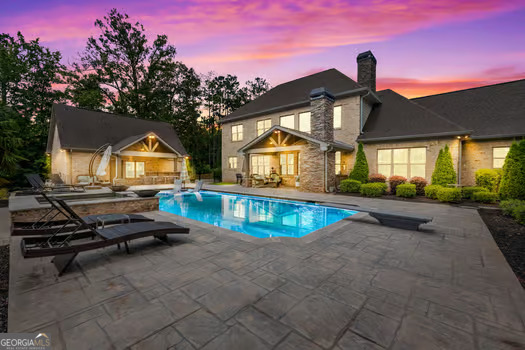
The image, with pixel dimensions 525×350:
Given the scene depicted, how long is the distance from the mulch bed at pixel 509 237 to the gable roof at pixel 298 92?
33.0ft

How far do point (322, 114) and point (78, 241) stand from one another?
1235 centimetres

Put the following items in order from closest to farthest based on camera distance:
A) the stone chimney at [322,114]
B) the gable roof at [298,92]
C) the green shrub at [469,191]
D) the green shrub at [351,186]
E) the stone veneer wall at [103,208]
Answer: the stone veneer wall at [103,208] → the green shrub at [469,191] → the green shrub at [351,186] → the stone chimney at [322,114] → the gable roof at [298,92]

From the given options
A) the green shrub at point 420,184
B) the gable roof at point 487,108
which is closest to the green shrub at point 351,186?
the green shrub at point 420,184

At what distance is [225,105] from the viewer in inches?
1375

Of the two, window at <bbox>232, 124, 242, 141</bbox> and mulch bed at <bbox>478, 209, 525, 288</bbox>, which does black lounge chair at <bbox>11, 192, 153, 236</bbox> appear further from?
window at <bbox>232, 124, 242, 141</bbox>

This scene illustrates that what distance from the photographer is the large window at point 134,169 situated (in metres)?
19.5

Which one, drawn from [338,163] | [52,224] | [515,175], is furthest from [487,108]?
[52,224]

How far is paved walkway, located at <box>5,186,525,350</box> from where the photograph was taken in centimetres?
193

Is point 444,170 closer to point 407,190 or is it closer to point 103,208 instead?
point 407,190

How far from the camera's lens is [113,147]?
17.7m

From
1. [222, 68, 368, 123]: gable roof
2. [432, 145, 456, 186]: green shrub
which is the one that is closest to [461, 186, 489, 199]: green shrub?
[432, 145, 456, 186]: green shrub

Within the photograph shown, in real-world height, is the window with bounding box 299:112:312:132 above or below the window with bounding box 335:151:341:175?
above

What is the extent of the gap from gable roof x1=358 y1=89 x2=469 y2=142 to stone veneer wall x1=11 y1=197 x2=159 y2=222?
12.6 m

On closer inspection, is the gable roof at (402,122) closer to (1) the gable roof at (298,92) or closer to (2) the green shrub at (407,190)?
(1) the gable roof at (298,92)
